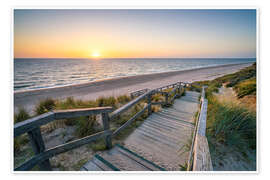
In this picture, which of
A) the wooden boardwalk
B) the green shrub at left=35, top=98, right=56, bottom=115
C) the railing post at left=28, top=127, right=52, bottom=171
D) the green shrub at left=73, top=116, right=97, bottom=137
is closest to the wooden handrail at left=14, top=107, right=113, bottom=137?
the railing post at left=28, top=127, right=52, bottom=171

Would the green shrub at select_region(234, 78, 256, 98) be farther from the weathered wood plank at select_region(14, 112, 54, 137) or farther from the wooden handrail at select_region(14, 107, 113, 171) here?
the weathered wood plank at select_region(14, 112, 54, 137)

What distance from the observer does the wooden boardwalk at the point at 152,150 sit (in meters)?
2.22

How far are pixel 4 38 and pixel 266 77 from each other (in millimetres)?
4848

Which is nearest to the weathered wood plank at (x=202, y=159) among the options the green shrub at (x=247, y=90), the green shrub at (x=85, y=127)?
the green shrub at (x=85, y=127)

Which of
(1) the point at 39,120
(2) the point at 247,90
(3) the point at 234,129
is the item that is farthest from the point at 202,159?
(2) the point at 247,90

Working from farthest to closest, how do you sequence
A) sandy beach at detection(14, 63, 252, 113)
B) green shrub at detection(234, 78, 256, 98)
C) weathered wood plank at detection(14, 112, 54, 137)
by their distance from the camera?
sandy beach at detection(14, 63, 252, 113) → green shrub at detection(234, 78, 256, 98) → weathered wood plank at detection(14, 112, 54, 137)

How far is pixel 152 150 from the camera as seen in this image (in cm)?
274

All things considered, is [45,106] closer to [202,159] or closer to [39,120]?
[39,120]

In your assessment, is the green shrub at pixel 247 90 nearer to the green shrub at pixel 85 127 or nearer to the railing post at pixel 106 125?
the railing post at pixel 106 125

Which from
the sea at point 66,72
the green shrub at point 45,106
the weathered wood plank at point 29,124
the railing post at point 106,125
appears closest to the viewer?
the weathered wood plank at point 29,124

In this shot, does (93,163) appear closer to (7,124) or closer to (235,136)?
(7,124)

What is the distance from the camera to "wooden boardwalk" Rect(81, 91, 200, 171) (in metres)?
2.22

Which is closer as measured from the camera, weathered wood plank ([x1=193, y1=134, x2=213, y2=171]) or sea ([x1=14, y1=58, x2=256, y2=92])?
weathered wood plank ([x1=193, y1=134, x2=213, y2=171])

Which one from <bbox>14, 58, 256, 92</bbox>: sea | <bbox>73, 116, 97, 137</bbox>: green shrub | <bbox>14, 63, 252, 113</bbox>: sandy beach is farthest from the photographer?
<bbox>14, 58, 256, 92</bbox>: sea
